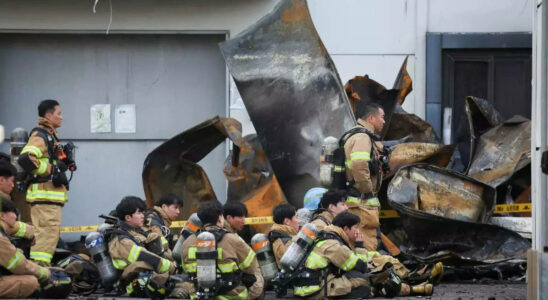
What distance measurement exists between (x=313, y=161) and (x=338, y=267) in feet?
8.74

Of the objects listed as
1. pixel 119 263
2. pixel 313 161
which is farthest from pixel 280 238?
pixel 313 161

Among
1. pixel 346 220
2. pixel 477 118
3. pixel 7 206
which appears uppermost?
pixel 477 118

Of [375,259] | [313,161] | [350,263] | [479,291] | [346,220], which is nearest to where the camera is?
[350,263]

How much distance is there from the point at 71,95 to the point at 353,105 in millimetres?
4369

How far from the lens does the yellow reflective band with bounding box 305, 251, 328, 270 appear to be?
1115 centimetres

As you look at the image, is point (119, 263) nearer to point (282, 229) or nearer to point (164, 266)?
point (164, 266)

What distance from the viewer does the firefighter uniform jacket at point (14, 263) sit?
10.8 meters

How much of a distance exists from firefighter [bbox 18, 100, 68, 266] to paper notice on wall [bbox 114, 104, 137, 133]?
416cm

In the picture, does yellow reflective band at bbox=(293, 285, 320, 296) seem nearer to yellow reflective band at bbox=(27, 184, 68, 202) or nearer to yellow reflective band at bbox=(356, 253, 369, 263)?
yellow reflective band at bbox=(356, 253, 369, 263)

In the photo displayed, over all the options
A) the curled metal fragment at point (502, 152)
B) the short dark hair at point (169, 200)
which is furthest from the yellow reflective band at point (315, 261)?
the curled metal fragment at point (502, 152)

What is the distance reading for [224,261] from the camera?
1089 cm

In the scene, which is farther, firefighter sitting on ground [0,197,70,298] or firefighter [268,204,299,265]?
firefighter [268,204,299,265]

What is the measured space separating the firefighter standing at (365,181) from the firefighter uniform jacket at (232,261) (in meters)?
1.54

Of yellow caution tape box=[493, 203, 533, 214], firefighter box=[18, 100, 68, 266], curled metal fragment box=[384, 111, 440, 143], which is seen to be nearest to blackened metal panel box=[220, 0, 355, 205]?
curled metal fragment box=[384, 111, 440, 143]
